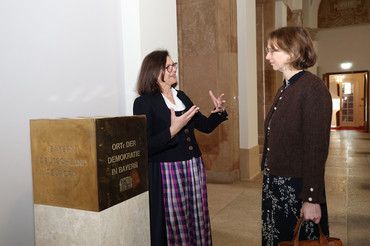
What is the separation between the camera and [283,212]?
78.6 inches

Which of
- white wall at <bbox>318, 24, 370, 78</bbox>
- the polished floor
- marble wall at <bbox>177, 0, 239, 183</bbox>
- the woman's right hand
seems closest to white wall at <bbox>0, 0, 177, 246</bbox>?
the woman's right hand

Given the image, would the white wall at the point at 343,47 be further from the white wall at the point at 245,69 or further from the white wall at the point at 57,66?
the white wall at the point at 57,66

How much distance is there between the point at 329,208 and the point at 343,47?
14325mm

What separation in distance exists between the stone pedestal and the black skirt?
2.73ft

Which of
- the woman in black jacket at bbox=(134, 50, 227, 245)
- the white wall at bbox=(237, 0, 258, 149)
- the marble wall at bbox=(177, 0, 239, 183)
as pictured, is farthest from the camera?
the white wall at bbox=(237, 0, 258, 149)

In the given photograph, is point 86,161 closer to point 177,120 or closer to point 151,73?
point 177,120

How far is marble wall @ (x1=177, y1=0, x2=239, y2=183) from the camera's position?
20.2 ft

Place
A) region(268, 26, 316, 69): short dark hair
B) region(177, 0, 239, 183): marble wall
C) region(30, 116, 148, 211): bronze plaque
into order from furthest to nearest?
region(177, 0, 239, 183): marble wall, region(268, 26, 316, 69): short dark hair, region(30, 116, 148, 211): bronze plaque

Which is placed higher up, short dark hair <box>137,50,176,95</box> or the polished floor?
short dark hair <box>137,50,176,95</box>

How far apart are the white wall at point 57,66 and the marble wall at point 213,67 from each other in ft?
9.92

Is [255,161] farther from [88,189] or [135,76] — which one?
[88,189]

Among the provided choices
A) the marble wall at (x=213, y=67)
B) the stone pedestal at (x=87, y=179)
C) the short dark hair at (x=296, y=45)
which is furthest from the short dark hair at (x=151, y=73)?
the marble wall at (x=213, y=67)

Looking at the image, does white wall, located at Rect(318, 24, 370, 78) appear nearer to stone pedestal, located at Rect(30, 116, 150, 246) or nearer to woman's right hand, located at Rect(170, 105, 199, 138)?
woman's right hand, located at Rect(170, 105, 199, 138)

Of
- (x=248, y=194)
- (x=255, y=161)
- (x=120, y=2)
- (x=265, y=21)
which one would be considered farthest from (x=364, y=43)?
(x=120, y=2)
